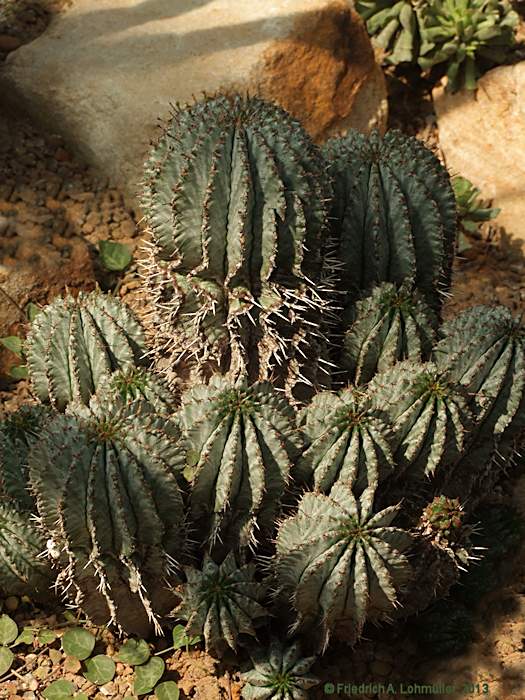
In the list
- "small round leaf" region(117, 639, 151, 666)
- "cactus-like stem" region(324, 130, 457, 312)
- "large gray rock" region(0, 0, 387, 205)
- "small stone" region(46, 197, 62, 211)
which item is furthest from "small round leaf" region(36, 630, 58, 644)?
"large gray rock" region(0, 0, 387, 205)

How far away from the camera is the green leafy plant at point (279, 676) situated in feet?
9.70

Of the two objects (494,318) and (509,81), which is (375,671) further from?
(509,81)

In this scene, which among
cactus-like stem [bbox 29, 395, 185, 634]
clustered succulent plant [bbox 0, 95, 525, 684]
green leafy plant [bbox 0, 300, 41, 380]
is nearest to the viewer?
cactus-like stem [bbox 29, 395, 185, 634]

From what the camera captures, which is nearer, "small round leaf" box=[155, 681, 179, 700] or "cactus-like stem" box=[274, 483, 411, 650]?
"cactus-like stem" box=[274, 483, 411, 650]

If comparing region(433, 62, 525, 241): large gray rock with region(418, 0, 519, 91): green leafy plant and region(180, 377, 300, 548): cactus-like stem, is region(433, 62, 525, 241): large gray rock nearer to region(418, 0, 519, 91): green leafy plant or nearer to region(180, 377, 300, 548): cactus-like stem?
region(418, 0, 519, 91): green leafy plant

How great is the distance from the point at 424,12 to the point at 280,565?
14.1 ft

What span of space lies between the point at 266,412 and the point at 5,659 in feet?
4.32

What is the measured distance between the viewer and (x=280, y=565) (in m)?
2.94

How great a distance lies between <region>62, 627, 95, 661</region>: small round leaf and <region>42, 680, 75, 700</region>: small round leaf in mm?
112

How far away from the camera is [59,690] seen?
3078 millimetres

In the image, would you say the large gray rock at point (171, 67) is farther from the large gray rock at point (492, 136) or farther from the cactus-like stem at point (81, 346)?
the cactus-like stem at point (81, 346)

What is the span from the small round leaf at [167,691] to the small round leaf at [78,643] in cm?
30

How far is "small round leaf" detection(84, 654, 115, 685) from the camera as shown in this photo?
3129 millimetres

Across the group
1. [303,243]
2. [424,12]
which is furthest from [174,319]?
[424,12]
